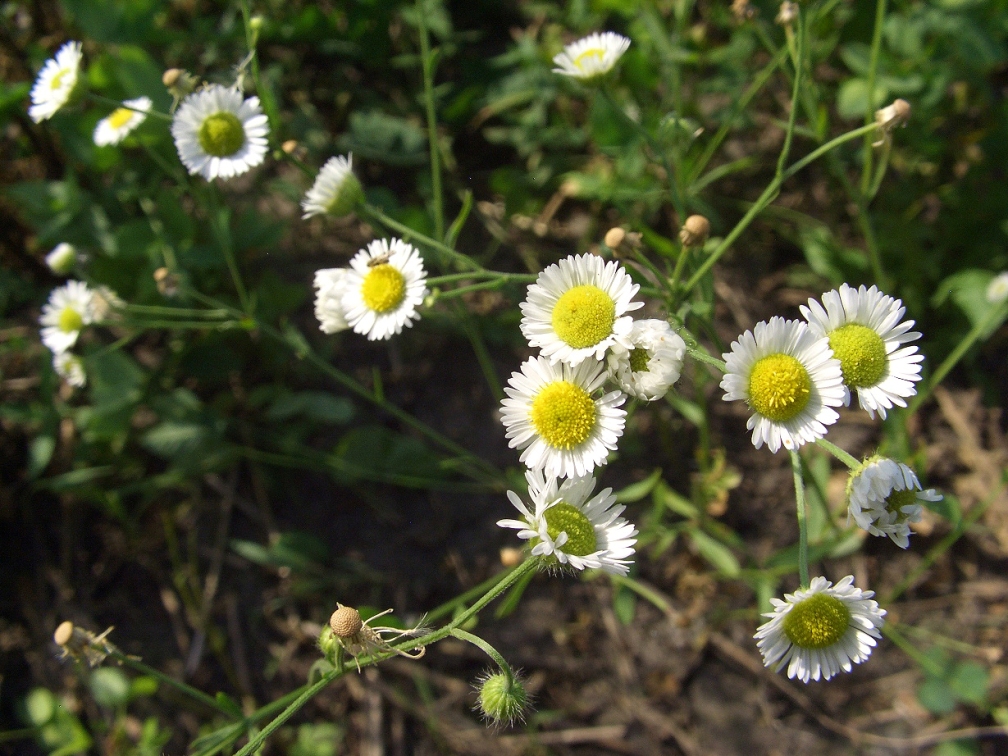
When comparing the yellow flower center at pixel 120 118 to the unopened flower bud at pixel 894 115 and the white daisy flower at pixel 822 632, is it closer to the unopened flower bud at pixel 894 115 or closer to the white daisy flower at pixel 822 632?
the unopened flower bud at pixel 894 115

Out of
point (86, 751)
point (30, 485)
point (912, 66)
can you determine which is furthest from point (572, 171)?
point (86, 751)

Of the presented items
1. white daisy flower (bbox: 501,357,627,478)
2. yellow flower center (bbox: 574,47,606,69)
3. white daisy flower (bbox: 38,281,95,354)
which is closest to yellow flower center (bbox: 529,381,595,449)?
white daisy flower (bbox: 501,357,627,478)

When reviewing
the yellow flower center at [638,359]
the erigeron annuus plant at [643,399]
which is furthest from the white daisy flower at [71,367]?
the yellow flower center at [638,359]

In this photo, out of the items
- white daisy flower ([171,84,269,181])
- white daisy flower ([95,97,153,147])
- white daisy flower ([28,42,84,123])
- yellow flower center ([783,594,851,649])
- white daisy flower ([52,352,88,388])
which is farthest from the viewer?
white daisy flower ([52,352,88,388])

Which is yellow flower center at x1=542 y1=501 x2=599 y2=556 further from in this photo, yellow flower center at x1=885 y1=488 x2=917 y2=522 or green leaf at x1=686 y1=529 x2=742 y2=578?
green leaf at x1=686 y1=529 x2=742 y2=578

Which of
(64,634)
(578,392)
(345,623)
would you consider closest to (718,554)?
(578,392)

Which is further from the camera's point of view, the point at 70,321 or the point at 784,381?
the point at 70,321

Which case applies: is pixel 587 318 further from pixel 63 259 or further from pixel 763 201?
pixel 63 259
